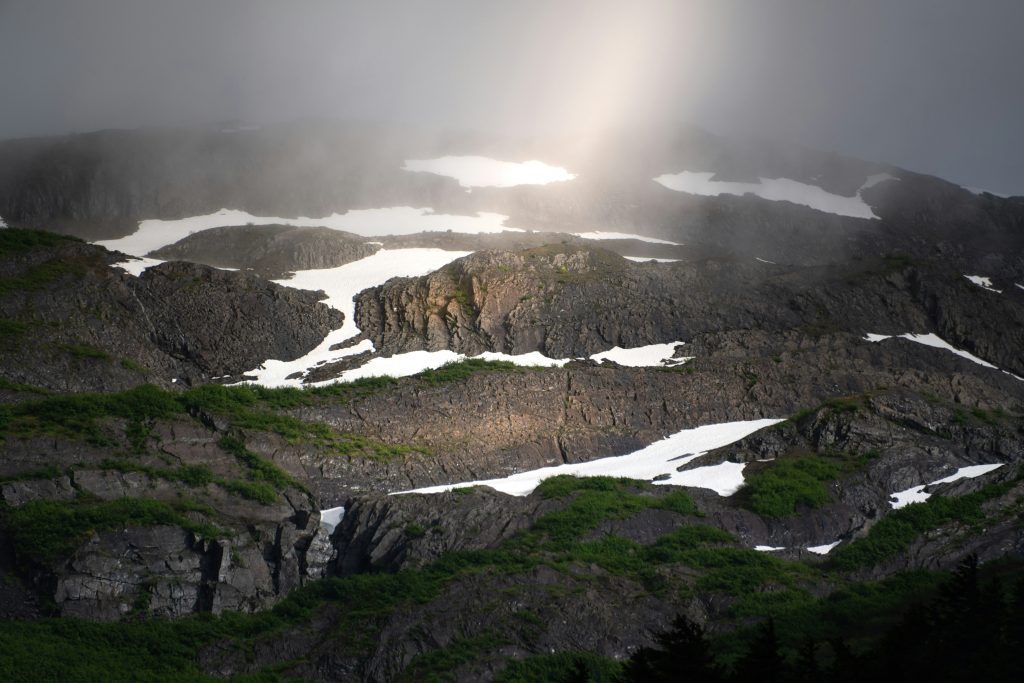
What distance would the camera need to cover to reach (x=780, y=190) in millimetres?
123062

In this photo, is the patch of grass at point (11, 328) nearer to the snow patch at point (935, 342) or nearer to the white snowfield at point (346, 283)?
the white snowfield at point (346, 283)

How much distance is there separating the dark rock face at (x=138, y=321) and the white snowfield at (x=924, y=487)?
39236mm

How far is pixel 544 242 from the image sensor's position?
95.9 m

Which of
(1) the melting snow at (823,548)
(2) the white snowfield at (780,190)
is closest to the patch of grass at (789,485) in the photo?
A: (1) the melting snow at (823,548)

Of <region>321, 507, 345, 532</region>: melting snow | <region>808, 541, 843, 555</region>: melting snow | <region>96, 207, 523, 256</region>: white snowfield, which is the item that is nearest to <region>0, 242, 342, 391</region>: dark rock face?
<region>321, 507, 345, 532</region>: melting snow

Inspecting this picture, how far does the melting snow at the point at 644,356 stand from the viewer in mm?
76500

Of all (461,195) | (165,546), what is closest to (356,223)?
(461,195)

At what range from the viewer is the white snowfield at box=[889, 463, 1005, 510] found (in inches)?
2253

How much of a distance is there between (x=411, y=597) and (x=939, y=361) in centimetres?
4599

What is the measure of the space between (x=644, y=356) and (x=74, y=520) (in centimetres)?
3901

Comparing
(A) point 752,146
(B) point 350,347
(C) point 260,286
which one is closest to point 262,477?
(B) point 350,347

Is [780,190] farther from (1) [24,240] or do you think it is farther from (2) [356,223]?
(1) [24,240]

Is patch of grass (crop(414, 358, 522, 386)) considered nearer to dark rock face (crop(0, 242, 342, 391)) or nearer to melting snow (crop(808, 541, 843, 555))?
dark rock face (crop(0, 242, 342, 391))

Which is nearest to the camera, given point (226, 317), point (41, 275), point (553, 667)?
point (553, 667)
